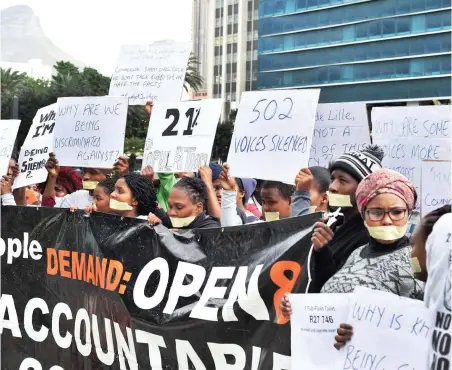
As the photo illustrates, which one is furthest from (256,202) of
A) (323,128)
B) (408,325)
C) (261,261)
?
(408,325)

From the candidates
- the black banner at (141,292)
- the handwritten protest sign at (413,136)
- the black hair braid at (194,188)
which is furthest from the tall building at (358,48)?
the black hair braid at (194,188)

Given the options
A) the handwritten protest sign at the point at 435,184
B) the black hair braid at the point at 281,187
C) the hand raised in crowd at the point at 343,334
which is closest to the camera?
the hand raised in crowd at the point at 343,334

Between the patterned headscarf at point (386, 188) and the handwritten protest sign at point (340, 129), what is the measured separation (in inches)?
82.1

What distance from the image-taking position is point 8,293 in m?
5.86

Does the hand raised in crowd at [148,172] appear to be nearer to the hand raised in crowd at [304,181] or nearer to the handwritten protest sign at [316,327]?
Answer: the hand raised in crowd at [304,181]

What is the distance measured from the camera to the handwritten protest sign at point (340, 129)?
5578 mm

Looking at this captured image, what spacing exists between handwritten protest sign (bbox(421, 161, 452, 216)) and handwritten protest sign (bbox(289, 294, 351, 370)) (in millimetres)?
1207

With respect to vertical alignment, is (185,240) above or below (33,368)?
above

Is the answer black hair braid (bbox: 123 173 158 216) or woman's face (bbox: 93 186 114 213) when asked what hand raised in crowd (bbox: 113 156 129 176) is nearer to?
woman's face (bbox: 93 186 114 213)

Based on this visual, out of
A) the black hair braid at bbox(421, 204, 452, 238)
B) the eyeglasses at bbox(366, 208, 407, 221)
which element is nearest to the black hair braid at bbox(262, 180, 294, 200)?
the eyeglasses at bbox(366, 208, 407, 221)

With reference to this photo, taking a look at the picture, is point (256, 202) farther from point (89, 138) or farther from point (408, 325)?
point (408, 325)

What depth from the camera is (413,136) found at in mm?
5270

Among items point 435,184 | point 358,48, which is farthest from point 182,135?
point 358,48

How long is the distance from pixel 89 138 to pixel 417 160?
2673 mm
